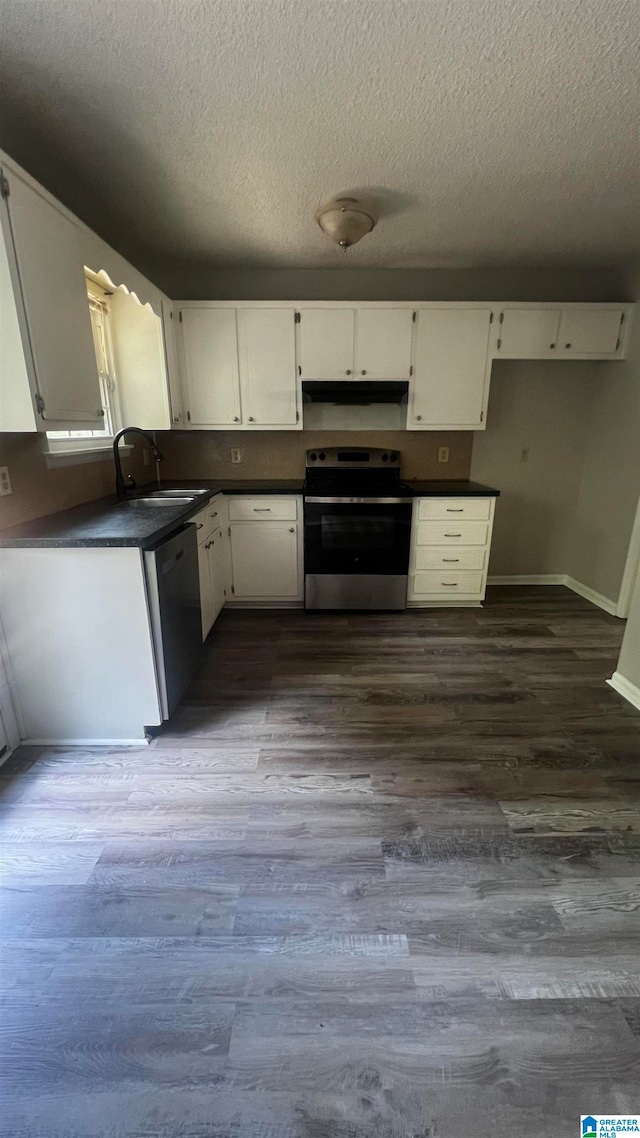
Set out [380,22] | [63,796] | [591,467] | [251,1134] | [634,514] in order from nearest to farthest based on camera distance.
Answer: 1. [251,1134]
2. [380,22]
3. [63,796]
4. [634,514]
5. [591,467]

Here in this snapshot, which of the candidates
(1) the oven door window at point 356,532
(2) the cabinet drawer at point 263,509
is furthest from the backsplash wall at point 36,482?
(1) the oven door window at point 356,532

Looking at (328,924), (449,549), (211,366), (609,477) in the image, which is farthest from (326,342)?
(328,924)

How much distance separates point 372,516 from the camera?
3186 mm

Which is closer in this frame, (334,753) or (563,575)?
(334,753)

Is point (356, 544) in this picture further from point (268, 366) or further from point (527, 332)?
point (527, 332)

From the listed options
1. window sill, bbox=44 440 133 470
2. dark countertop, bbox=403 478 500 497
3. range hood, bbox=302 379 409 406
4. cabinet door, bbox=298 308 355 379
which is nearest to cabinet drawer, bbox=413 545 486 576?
dark countertop, bbox=403 478 500 497

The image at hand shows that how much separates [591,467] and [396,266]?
7.24 ft

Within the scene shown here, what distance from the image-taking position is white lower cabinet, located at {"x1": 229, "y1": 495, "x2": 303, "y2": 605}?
3.23 metres

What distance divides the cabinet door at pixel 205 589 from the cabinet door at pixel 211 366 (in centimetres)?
115

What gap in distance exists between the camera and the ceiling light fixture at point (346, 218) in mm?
2246

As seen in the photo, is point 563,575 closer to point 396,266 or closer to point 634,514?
point 634,514

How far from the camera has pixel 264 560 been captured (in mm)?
3338

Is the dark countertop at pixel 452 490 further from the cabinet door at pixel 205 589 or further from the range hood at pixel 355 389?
the cabinet door at pixel 205 589

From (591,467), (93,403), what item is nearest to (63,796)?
(93,403)
